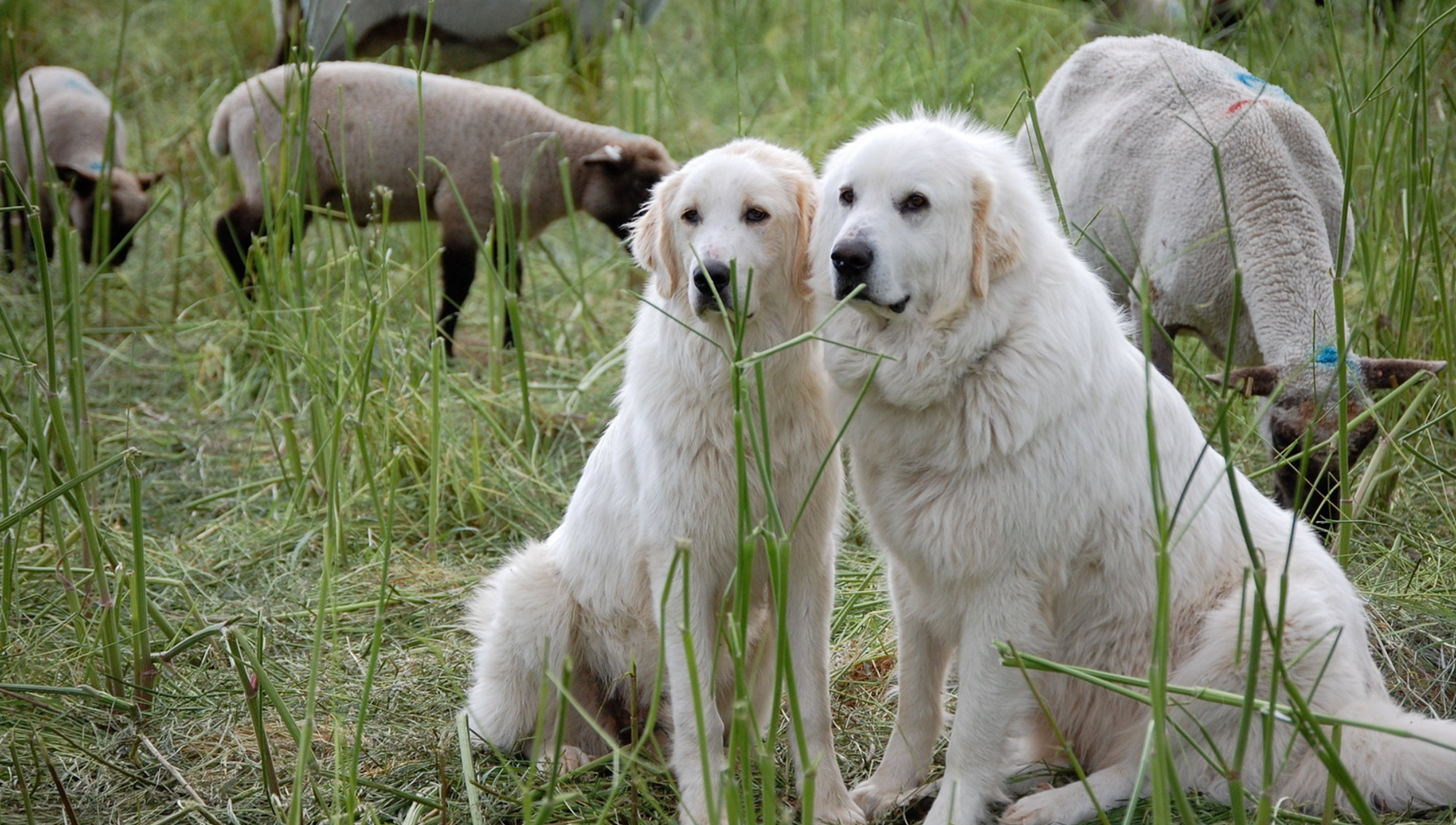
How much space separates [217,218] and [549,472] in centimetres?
209

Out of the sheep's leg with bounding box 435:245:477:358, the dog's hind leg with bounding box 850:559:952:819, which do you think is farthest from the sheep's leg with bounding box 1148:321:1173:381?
the sheep's leg with bounding box 435:245:477:358

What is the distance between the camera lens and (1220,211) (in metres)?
3.67

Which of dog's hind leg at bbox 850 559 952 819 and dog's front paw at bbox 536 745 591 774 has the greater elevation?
dog's hind leg at bbox 850 559 952 819

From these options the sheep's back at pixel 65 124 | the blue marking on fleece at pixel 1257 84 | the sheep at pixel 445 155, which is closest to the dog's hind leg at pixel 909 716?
the blue marking on fleece at pixel 1257 84

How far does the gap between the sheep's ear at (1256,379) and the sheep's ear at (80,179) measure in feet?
16.3

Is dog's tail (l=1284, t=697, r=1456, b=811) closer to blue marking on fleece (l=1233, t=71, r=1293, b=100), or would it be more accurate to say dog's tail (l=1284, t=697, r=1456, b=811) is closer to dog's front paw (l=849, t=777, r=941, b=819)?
dog's front paw (l=849, t=777, r=941, b=819)

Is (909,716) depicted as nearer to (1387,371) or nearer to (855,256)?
(855,256)

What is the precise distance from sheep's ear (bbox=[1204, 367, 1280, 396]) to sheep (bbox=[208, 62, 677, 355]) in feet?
8.79

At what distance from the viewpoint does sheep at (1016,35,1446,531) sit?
326 centimetres

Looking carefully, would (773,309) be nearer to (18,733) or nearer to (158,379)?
(18,733)

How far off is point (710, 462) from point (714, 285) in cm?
37

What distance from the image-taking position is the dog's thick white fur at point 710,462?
2305 millimetres

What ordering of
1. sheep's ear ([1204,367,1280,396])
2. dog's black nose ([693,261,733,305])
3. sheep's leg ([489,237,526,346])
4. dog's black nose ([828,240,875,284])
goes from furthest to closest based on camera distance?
sheep's leg ([489,237,526,346])
sheep's ear ([1204,367,1280,396])
dog's black nose ([693,261,733,305])
dog's black nose ([828,240,875,284])

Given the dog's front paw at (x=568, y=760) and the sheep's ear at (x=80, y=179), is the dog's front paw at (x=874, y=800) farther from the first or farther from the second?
the sheep's ear at (x=80, y=179)
